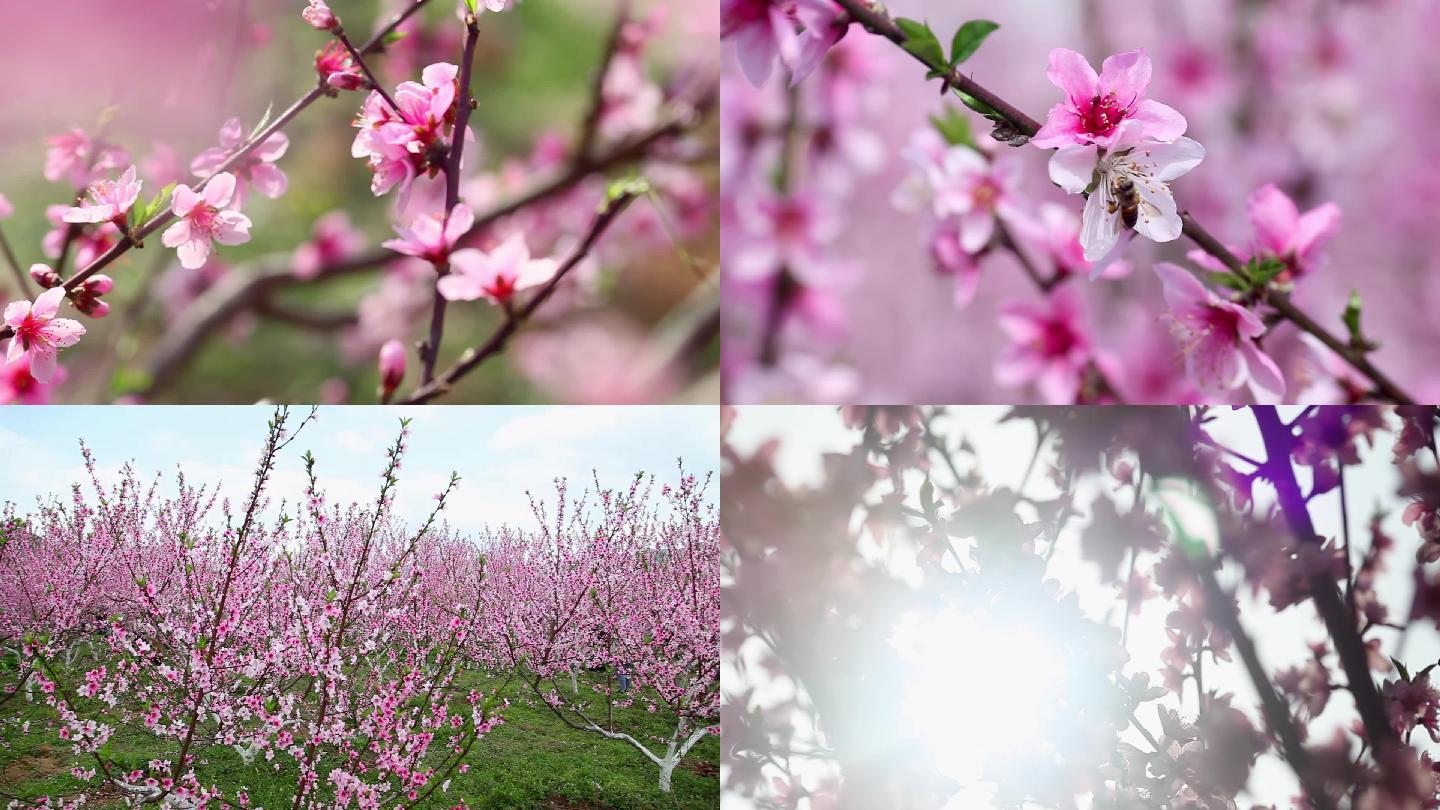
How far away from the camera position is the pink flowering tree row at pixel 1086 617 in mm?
1187

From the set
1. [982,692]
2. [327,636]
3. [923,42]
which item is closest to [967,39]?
[923,42]

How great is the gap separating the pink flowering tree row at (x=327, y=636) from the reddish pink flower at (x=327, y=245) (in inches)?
10.0

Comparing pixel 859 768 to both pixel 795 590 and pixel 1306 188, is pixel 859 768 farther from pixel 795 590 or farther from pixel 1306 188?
pixel 1306 188

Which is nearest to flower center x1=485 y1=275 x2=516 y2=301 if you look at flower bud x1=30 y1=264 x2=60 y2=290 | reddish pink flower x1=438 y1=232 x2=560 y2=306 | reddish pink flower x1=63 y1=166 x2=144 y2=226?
reddish pink flower x1=438 y1=232 x2=560 y2=306

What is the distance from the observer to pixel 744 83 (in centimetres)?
135

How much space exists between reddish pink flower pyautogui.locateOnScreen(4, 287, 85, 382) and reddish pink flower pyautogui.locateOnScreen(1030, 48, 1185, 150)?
0.98 m

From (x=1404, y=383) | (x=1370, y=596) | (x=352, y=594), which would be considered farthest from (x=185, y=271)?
(x=1404, y=383)

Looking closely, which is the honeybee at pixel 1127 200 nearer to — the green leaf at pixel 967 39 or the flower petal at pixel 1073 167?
the flower petal at pixel 1073 167

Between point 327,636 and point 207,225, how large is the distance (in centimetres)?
79

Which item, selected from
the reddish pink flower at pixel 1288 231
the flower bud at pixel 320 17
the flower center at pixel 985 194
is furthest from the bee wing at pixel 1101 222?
the flower bud at pixel 320 17

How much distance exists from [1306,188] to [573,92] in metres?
1.70

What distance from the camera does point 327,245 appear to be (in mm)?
1380

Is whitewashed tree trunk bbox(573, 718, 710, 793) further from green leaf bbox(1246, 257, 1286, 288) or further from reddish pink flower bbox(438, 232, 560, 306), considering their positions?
green leaf bbox(1246, 257, 1286, 288)

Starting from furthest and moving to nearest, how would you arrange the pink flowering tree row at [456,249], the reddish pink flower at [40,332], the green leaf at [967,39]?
the pink flowering tree row at [456,249] < the reddish pink flower at [40,332] < the green leaf at [967,39]
